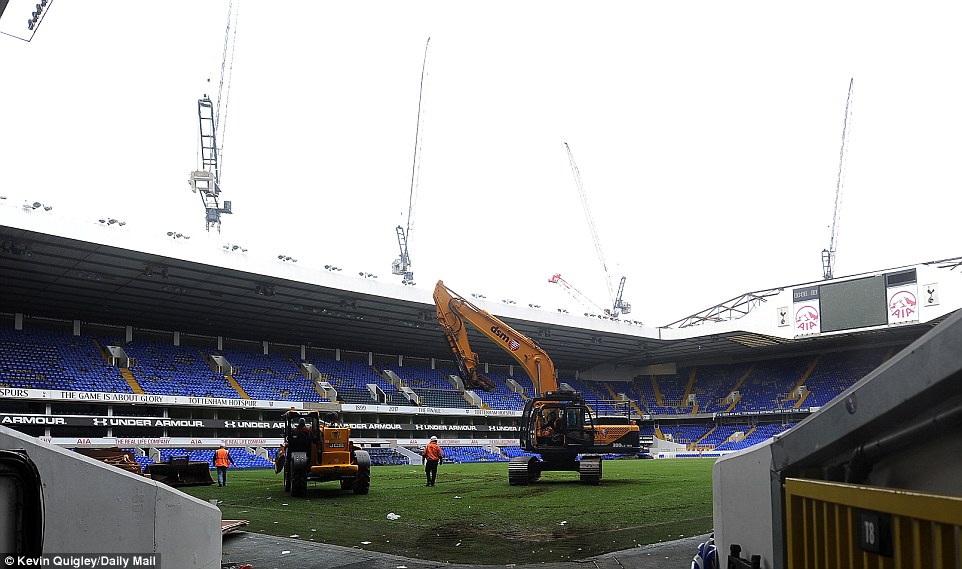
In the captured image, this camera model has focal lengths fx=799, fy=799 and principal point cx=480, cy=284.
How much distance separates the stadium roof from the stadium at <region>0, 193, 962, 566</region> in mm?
165

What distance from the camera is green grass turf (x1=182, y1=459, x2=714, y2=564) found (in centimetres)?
1175

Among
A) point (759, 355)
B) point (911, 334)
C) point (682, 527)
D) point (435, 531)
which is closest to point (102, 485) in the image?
point (435, 531)

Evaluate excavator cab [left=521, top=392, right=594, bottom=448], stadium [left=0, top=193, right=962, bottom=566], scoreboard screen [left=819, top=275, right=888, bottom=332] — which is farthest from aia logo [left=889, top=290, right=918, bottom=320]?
excavator cab [left=521, top=392, right=594, bottom=448]

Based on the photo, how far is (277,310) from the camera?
155 ft

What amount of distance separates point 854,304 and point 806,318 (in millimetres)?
3387

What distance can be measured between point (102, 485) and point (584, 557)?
7.36m

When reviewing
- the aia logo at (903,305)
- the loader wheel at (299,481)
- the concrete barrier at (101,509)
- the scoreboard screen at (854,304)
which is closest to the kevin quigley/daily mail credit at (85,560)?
the concrete barrier at (101,509)

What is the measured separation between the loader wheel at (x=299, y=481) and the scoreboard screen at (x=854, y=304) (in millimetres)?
43128

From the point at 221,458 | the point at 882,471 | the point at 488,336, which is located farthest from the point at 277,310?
the point at 882,471

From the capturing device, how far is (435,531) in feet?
44.5

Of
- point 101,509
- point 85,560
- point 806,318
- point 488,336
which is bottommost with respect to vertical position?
point 85,560

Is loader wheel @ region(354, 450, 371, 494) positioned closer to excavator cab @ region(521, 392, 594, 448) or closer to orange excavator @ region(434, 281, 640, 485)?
orange excavator @ region(434, 281, 640, 485)

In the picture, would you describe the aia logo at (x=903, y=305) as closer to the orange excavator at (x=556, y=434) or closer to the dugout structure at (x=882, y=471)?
the orange excavator at (x=556, y=434)

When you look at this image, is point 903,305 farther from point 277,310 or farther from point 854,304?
point 277,310
